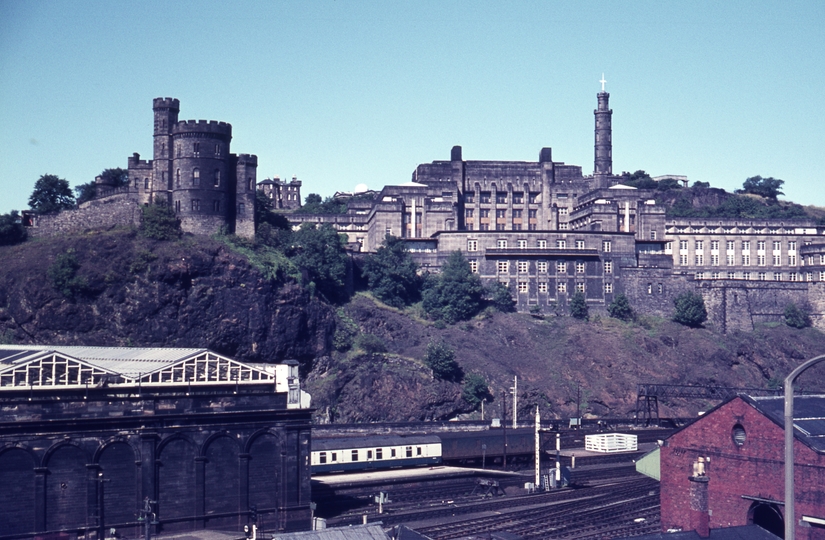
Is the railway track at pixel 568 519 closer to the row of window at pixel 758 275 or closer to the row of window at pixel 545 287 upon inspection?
the row of window at pixel 545 287

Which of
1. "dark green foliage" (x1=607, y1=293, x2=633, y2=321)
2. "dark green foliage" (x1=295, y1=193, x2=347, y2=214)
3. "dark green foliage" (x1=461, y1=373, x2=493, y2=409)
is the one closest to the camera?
"dark green foliage" (x1=461, y1=373, x2=493, y2=409)

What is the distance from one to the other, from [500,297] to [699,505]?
7044 centimetres

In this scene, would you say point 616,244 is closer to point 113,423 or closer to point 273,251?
point 273,251

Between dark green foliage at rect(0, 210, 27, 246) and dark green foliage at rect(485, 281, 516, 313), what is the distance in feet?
163

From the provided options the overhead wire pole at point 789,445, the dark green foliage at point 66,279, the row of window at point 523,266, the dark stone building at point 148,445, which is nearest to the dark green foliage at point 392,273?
the row of window at point 523,266

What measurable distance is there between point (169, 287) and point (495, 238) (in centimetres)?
3954

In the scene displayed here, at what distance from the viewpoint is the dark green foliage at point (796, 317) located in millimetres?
110188

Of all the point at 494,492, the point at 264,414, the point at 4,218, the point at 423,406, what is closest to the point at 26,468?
the point at 264,414

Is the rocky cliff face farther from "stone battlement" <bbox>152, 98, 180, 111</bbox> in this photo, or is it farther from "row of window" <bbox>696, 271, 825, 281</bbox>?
"row of window" <bbox>696, 271, 825, 281</bbox>

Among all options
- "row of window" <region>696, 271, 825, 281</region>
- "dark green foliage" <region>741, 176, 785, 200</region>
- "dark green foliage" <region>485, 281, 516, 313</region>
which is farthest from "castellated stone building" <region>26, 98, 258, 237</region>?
"dark green foliage" <region>741, 176, 785, 200</region>

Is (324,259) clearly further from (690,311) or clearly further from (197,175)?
(690,311)

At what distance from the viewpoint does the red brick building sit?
3697 cm

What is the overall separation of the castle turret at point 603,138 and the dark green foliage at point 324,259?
46.8 meters

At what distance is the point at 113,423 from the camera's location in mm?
47594
